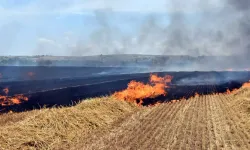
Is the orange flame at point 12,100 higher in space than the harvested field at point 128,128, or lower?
lower

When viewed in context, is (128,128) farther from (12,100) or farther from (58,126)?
(12,100)

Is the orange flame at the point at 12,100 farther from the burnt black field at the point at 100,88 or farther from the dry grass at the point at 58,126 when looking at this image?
the dry grass at the point at 58,126

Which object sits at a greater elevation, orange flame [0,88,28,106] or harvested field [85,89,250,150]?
harvested field [85,89,250,150]

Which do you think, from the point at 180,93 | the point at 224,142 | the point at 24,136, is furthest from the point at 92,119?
the point at 180,93

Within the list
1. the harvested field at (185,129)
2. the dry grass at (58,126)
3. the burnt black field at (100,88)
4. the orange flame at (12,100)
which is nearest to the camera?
the harvested field at (185,129)

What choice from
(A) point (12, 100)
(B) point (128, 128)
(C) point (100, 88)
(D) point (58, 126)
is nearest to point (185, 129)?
(B) point (128, 128)

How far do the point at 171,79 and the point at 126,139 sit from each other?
3451 cm

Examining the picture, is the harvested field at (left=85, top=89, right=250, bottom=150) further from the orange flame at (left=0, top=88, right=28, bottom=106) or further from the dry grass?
the orange flame at (left=0, top=88, right=28, bottom=106)

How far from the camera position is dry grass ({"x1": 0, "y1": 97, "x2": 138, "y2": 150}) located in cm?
1466

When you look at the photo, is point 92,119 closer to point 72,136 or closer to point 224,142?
point 72,136

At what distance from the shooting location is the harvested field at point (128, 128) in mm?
14422

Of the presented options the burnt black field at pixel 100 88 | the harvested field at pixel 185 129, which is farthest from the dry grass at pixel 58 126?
the burnt black field at pixel 100 88

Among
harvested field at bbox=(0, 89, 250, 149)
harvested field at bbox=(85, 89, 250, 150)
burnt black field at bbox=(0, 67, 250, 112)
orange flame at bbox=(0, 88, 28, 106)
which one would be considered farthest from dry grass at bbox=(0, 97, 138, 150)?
burnt black field at bbox=(0, 67, 250, 112)

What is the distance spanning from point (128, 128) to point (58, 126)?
3.57m
